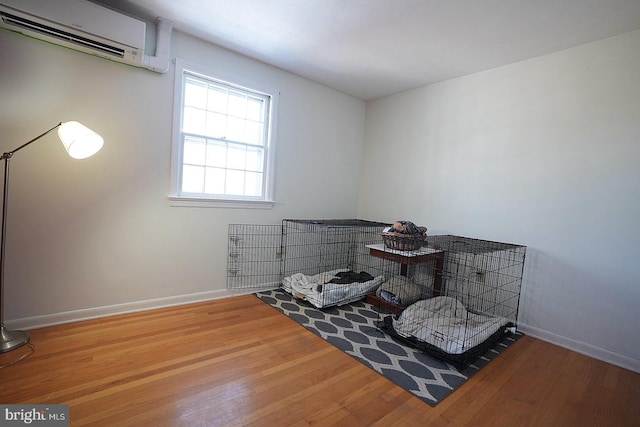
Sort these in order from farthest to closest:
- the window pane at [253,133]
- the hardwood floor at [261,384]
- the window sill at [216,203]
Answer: the window pane at [253,133] → the window sill at [216,203] → the hardwood floor at [261,384]

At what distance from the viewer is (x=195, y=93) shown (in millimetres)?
2793

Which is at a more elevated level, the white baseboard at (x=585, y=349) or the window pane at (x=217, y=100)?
the window pane at (x=217, y=100)

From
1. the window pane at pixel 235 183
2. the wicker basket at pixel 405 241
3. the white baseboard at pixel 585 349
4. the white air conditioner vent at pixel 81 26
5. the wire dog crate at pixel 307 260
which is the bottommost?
the white baseboard at pixel 585 349

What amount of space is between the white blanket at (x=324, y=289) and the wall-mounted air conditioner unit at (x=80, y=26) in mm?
2497

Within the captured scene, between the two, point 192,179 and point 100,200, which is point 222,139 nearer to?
point 192,179

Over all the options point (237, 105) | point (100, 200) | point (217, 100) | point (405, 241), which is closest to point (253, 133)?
point (237, 105)

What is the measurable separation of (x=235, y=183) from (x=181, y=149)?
63 centimetres

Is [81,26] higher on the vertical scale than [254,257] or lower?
higher

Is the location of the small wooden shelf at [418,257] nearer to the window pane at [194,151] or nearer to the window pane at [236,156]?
the window pane at [236,156]

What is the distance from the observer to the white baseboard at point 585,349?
212cm

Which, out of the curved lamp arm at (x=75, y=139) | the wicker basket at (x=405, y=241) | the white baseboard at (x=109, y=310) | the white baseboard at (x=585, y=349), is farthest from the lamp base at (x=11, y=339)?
the white baseboard at (x=585, y=349)

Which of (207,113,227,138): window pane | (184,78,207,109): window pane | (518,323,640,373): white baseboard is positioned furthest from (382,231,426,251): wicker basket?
(184,78,207,109): window pane

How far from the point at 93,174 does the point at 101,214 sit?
324 mm

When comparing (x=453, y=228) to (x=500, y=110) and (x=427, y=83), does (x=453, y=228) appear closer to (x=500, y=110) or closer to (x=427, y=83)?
(x=500, y=110)
